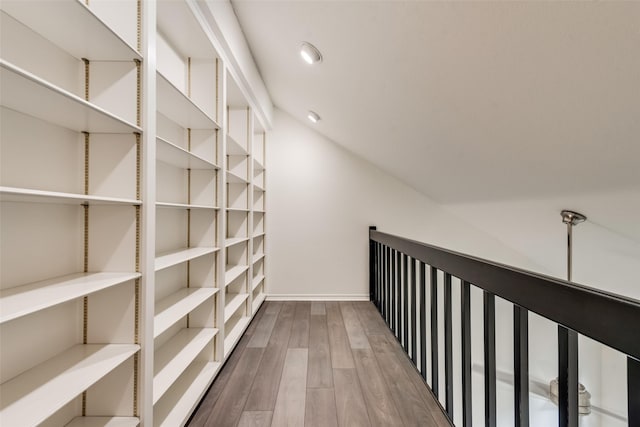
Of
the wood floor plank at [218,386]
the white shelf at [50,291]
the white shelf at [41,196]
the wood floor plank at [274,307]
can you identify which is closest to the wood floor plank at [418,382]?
the wood floor plank at [218,386]

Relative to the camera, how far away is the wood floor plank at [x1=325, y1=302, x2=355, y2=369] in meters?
2.05

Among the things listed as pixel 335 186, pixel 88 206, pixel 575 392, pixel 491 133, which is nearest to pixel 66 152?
pixel 88 206

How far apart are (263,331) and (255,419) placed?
3.77 ft

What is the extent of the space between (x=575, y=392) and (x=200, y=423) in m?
1.51

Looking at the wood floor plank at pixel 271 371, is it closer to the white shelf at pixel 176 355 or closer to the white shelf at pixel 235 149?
the white shelf at pixel 176 355

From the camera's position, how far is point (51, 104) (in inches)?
34.2

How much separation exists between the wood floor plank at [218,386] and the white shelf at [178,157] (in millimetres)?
1293

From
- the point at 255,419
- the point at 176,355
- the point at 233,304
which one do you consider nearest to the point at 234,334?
the point at 233,304

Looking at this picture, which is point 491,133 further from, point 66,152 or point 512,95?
point 66,152

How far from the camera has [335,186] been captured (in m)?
3.67

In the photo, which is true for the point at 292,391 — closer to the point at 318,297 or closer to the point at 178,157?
the point at 178,157

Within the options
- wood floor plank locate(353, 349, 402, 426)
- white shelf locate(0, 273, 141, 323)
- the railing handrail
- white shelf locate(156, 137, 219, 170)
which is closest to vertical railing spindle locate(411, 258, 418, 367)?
wood floor plank locate(353, 349, 402, 426)

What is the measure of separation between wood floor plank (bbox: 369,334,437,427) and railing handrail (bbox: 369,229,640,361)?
0.80m

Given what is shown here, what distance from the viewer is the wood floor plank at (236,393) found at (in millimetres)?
1485
